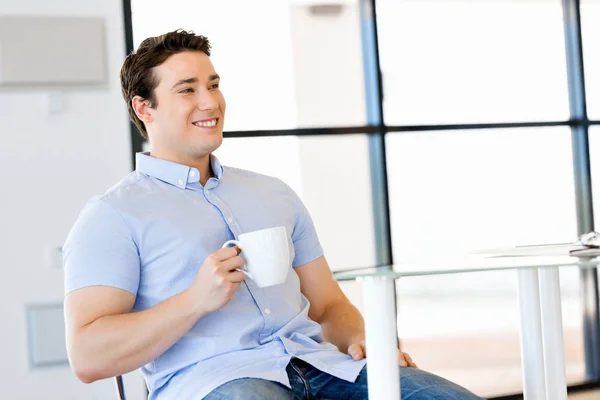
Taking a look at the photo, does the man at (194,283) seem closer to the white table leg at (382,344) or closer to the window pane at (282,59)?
the white table leg at (382,344)

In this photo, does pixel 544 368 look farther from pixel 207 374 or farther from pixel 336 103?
pixel 336 103

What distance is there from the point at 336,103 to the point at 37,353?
1.52 metres

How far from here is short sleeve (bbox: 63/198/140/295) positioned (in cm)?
160

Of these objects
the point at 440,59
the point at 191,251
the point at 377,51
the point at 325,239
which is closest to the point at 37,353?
the point at 325,239

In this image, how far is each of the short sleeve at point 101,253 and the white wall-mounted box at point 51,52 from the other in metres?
1.42

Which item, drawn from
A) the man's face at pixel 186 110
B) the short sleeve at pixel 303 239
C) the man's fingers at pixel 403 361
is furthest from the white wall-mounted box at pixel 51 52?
the man's fingers at pixel 403 361

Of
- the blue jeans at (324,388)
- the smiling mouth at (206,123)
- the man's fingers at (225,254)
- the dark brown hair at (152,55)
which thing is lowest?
the blue jeans at (324,388)

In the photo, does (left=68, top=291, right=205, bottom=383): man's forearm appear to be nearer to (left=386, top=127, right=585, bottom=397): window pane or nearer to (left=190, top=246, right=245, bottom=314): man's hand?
(left=190, top=246, right=245, bottom=314): man's hand

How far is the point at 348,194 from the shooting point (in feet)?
11.9

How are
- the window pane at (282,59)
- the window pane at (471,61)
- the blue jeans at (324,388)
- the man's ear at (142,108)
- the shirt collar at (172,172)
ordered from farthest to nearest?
the window pane at (471,61) < the window pane at (282,59) < the man's ear at (142,108) < the shirt collar at (172,172) < the blue jeans at (324,388)

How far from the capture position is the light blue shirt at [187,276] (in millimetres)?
1615

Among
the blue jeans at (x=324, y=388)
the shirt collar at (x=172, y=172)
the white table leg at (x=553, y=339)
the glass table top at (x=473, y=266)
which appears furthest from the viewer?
the shirt collar at (x=172, y=172)

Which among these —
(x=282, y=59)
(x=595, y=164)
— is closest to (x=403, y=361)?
(x=282, y=59)

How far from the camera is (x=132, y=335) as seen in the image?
1536mm
